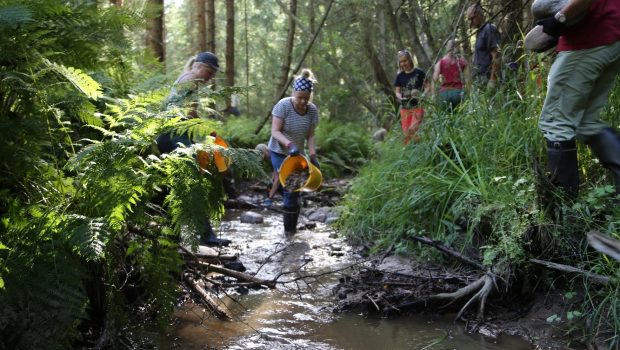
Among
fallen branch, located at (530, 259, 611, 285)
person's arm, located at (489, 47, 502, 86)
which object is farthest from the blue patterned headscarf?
fallen branch, located at (530, 259, 611, 285)

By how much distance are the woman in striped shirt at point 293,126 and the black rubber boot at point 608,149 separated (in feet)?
10.7

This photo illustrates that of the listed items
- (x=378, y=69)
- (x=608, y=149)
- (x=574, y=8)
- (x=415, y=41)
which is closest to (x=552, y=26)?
(x=574, y=8)

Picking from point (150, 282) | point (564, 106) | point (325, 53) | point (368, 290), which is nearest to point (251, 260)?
point (368, 290)

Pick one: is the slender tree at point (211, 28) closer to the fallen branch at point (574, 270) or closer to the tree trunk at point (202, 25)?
the tree trunk at point (202, 25)

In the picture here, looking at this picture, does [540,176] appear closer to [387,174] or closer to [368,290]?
[368,290]

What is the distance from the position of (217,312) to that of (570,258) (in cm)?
224

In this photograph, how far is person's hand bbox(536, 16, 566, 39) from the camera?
11.2 ft

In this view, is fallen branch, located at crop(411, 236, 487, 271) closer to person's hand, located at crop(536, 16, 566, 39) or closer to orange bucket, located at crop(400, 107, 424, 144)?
person's hand, located at crop(536, 16, 566, 39)

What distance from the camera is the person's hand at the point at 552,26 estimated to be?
3.42 metres

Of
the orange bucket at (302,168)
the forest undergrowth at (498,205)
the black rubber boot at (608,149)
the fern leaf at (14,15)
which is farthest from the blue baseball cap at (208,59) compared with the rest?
the black rubber boot at (608,149)

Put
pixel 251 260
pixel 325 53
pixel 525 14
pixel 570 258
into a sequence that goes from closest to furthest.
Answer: pixel 570 258 < pixel 251 260 < pixel 525 14 < pixel 325 53

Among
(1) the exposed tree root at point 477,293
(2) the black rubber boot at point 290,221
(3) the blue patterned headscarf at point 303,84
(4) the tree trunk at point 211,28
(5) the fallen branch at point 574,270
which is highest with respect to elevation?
(4) the tree trunk at point 211,28

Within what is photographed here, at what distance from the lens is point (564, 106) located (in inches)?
137

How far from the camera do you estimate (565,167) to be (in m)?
3.40
